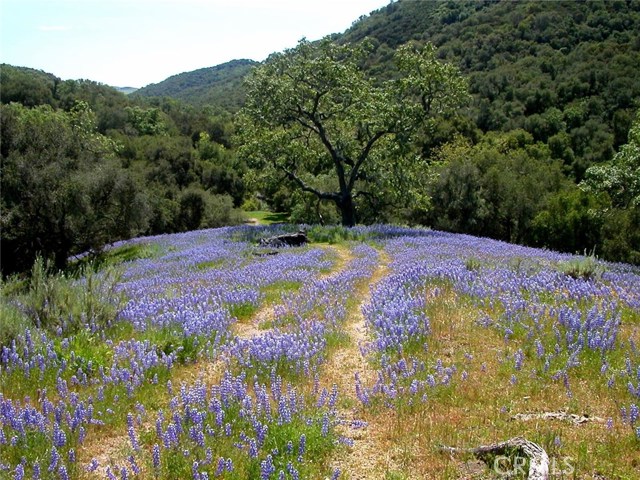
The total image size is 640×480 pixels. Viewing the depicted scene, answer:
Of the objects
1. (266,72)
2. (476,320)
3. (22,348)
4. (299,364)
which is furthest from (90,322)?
(266,72)

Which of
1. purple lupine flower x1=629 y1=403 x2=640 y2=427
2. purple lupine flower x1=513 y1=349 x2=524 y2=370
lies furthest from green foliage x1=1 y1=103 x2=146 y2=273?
purple lupine flower x1=629 y1=403 x2=640 y2=427

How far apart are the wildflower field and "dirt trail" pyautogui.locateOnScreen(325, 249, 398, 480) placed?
2 centimetres

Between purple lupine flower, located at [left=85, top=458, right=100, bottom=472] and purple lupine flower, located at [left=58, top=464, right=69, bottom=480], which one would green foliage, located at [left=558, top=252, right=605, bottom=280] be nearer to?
purple lupine flower, located at [left=85, top=458, right=100, bottom=472]

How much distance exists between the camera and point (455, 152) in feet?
197

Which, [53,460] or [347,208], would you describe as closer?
[53,460]

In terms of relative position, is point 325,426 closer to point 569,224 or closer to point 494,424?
point 494,424

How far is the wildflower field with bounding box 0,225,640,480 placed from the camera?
15.5 ft

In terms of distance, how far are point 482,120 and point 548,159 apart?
74.8 ft

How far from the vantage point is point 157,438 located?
508cm

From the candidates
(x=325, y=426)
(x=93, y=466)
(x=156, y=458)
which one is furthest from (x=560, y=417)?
(x=93, y=466)

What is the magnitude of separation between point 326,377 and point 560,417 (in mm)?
2887

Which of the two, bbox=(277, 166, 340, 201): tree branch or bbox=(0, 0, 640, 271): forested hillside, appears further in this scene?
bbox=(277, 166, 340, 201): tree branch

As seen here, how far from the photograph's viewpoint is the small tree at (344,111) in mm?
23312

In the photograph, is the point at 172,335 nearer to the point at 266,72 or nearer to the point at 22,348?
the point at 22,348
